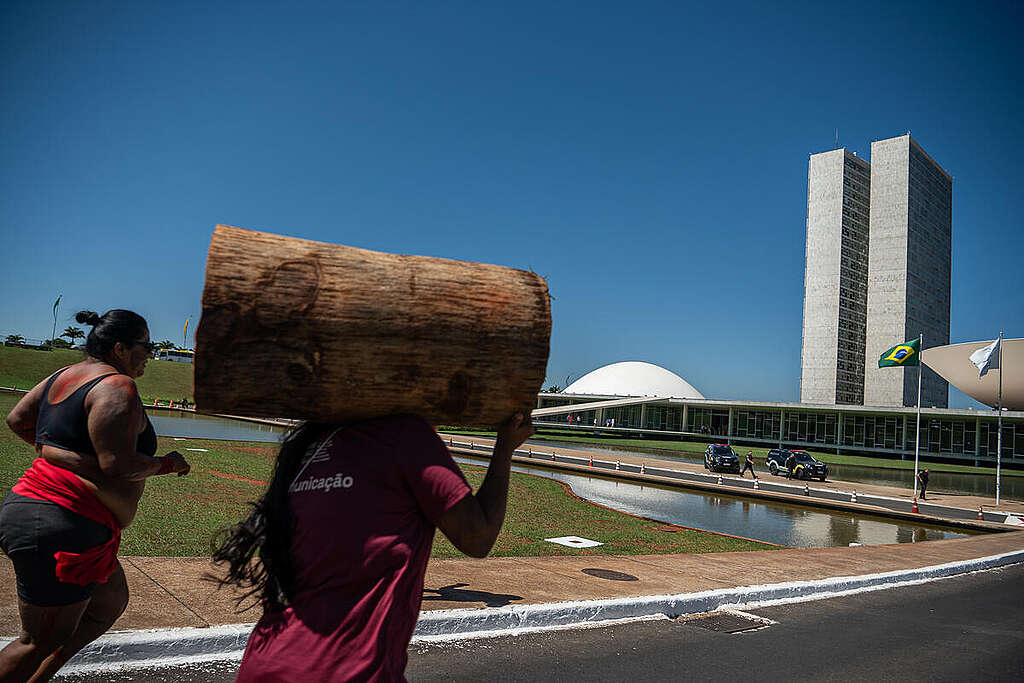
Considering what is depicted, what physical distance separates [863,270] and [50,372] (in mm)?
98108

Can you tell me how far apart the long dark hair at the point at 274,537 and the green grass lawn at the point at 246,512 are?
6.34 metres

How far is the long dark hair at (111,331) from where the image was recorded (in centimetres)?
329

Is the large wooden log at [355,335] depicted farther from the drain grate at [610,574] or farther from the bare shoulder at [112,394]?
the drain grate at [610,574]

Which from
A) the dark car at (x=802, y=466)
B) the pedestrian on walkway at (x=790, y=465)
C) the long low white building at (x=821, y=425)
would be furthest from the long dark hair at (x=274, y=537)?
the long low white building at (x=821, y=425)

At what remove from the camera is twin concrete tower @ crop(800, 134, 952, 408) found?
94.8 meters

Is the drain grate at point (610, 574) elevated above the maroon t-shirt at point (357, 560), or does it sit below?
below

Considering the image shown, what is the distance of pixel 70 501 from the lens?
305 centimetres

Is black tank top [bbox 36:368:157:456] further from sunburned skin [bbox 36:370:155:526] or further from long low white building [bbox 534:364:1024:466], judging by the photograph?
long low white building [bbox 534:364:1024:466]

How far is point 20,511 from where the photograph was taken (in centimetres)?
299

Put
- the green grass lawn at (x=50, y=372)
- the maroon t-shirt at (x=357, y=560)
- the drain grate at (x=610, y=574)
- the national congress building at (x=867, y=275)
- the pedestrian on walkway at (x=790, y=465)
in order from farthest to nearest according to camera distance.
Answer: the national congress building at (x=867, y=275), the green grass lawn at (x=50, y=372), the pedestrian on walkway at (x=790, y=465), the drain grate at (x=610, y=574), the maroon t-shirt at (x=357, y=560)

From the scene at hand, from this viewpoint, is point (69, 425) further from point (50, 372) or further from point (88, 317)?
point (50, 372)

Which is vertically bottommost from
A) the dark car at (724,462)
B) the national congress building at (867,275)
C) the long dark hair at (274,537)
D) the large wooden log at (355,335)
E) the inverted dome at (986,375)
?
the dark car at (724,462)

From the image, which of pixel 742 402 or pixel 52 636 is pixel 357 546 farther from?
pixel 742 402

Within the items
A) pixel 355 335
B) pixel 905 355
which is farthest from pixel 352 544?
pixel 905 355
